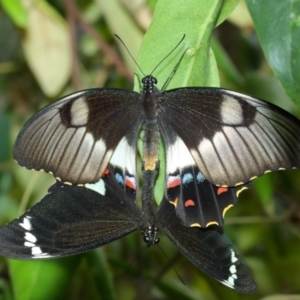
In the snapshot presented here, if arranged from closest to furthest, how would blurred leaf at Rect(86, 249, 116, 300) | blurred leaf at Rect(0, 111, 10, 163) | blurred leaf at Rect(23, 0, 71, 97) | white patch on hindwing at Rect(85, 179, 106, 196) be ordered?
white patch on hindwing at Rect(85, 179, 106, 196)
blurred leaf at Rect(86, 249, 116, 300)
blurred leaf at Rect(23, 0, 71, 97)
blurred leaf at Rect(0, 111, 10, 163)

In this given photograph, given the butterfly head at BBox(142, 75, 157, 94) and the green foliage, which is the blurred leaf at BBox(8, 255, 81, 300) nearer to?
the green foliage

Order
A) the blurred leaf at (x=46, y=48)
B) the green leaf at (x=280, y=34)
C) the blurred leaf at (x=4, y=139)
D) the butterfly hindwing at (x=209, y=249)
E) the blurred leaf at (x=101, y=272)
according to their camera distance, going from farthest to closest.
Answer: the blurred leaf at (x=4, y=139), the blurred leaf at (x=46, y=48), the blurred leaf at (x=101, y=272), the butterfly hindwing at (x=209, y=249), the green leaf at (x=280, y=34)

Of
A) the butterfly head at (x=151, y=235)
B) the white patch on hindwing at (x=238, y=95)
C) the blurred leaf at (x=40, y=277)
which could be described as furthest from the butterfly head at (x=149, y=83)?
the blurred leaf at (x=40, y=277)

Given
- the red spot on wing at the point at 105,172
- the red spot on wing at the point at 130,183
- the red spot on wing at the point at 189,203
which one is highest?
the red spot on wing at the point at 105,172

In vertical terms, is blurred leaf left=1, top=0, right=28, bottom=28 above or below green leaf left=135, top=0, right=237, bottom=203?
above

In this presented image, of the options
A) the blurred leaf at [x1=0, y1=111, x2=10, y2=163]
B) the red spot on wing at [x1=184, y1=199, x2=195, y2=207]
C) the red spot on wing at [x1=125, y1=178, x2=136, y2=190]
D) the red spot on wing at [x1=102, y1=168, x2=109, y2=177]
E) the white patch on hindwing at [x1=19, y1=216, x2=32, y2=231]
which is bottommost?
the red spot on wing at [x1=184, y1=199, x2=195, y2=207]

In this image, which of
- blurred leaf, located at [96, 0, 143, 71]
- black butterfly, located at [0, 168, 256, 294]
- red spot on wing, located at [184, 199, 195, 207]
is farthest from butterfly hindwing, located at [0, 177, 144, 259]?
blurred leaf, located at [96, 0, 143, 71]

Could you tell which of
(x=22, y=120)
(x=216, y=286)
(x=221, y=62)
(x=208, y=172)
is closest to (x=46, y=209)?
(x=208, y=172)

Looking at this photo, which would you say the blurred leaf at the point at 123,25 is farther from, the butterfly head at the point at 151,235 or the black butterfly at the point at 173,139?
the butterfly head at the point at 151,235
